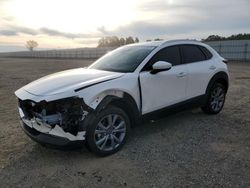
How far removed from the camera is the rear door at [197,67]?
5.79 m

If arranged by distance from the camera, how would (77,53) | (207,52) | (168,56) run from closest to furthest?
1. (168,56)
2. (207,52)
3. (77,53)

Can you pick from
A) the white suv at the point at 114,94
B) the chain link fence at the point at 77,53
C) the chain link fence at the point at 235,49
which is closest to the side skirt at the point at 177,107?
the white suv at the point at 114,94

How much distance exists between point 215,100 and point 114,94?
10.0 ft

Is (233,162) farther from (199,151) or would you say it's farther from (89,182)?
(89,182)

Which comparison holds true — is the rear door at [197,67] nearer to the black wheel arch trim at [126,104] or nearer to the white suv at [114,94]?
the white suv at [114,94]

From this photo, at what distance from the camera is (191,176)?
3.81 metres

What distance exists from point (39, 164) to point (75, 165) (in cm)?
53

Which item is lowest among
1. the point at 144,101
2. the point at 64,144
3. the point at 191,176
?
the point at 191,176

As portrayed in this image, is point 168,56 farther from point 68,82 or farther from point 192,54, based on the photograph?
point 68,82

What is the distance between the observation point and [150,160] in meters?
4.30

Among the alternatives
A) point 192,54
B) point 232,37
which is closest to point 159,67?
point 192,54

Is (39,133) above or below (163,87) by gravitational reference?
below

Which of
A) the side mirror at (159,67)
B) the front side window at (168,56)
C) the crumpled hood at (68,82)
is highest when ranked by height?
the front side window at (168,56)

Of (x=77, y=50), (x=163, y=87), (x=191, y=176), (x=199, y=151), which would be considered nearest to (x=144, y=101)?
(x=163, y=87)
